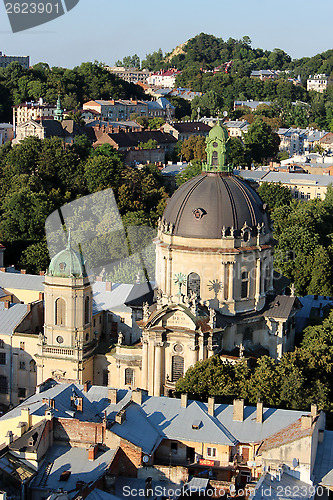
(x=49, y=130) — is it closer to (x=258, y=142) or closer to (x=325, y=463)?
(x=258, y=142)

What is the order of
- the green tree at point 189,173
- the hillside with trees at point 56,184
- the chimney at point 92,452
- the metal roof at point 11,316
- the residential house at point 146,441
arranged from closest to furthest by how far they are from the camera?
the residential house at point 146,441
the chimney at point 92,452
the metal roof at point 11,316
the hillside with trees at point 56,184
the green tree at point 189,173

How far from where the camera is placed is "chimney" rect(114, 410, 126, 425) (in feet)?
133

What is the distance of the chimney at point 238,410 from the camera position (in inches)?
1657

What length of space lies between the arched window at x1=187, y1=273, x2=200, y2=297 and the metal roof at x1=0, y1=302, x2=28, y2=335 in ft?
37.2

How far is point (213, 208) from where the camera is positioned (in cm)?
5266

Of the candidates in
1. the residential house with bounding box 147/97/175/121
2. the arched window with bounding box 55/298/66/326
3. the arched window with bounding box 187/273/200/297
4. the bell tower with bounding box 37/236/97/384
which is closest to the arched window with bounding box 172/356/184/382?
the arched window with bounding box 187/273/200/297

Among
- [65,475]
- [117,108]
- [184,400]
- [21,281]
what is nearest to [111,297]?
[21,281]

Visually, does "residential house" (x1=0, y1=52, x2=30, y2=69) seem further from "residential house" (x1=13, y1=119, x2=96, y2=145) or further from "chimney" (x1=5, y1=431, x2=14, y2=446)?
"chimney" (x1=5, y1=431, x2=14, y2=446)

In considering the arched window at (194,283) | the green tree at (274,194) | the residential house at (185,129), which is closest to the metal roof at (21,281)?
the arched window at (194,283)

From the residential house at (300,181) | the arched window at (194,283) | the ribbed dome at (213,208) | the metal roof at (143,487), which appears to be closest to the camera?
the metal roof at (143,487)

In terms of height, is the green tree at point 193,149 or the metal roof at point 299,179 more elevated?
the green tree at point 193,149

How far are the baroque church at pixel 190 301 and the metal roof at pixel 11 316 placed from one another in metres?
4.47

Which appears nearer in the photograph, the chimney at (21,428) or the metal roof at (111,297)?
the chimney at (21,428)

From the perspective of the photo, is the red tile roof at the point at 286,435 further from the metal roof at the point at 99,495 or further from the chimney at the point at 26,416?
the chimney at the point at 26,416
